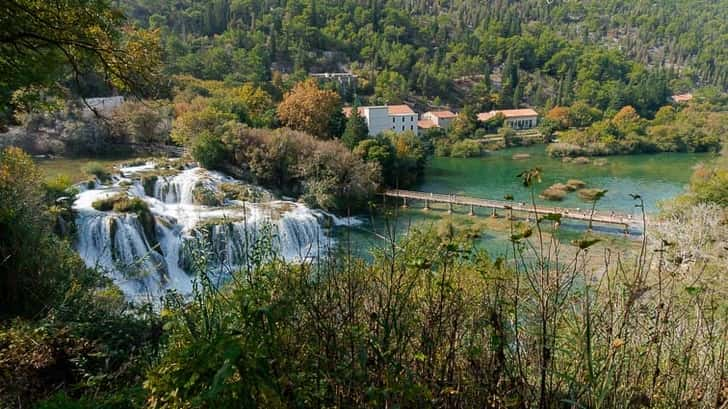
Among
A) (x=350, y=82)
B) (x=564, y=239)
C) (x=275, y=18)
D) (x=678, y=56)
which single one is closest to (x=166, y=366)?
(x=564, y=239)

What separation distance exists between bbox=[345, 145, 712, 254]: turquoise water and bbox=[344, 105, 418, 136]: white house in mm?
5057

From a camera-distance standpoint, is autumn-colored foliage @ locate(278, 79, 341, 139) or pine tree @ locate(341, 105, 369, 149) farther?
autumn-colored foliage @ locate(278, 79, 341, 139)

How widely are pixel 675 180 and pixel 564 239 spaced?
632 inches

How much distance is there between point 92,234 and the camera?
13.1m

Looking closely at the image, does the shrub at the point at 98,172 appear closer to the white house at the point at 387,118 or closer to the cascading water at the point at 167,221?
the cascading water at the point at 167,221

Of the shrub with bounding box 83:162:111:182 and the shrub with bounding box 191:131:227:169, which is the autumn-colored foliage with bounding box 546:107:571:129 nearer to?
the shrub with bounding box 191:131:227:169

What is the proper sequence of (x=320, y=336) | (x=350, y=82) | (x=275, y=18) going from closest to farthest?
(x=320, y=336) < (x=350, y=82) < (x=275, y=18)

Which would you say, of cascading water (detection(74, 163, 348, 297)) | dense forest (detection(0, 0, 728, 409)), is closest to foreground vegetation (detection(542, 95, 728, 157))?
dense forest (detection(0, 0, 728, 409))

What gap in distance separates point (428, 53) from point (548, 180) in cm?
5190

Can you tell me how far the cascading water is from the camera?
493 inches

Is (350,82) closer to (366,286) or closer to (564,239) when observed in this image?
(564,239)

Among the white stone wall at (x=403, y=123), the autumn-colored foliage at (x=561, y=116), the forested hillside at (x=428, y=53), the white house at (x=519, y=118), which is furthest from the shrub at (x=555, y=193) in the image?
the white house at (x=519, y=118)

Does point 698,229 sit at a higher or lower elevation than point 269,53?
lower

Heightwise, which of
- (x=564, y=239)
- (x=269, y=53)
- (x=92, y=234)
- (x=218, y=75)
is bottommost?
(x=564, y=239)
